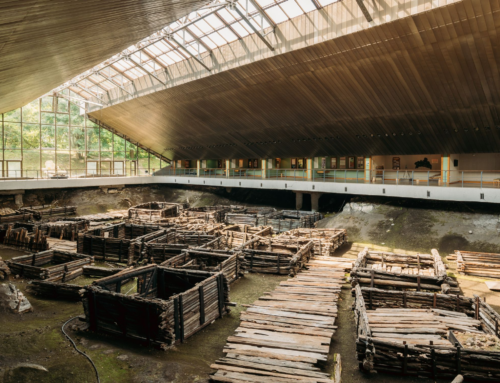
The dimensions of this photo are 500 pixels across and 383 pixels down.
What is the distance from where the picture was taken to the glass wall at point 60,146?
38594 millimetres

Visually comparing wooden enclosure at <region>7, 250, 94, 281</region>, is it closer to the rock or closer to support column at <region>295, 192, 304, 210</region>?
the rock

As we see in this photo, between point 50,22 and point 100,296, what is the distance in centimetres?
693

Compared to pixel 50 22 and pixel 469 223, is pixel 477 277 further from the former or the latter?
pixel 50 22

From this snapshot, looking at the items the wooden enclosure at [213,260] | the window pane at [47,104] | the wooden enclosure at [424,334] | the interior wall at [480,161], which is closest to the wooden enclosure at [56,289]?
the wooden enclosure at [213,260]

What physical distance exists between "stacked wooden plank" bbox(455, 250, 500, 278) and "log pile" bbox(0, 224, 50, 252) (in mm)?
21072

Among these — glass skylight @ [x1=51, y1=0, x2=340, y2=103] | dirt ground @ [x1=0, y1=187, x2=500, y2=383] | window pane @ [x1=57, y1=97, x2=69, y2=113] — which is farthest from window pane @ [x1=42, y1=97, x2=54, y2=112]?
dirt ground @ [x1=0, y1=187, x2=500, y2=383]

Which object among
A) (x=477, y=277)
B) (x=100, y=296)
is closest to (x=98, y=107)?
(x=100, y=296)

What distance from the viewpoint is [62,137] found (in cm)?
4206

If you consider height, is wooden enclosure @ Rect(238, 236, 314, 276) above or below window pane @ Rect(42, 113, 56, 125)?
below

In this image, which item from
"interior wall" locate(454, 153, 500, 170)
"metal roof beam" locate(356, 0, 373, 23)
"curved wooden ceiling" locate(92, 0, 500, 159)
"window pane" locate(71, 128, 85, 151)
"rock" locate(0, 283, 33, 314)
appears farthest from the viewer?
"window pane" locate(71, 128, 85, 151)

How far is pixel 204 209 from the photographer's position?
1271 inches

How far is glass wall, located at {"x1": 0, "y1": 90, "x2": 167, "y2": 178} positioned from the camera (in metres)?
38.6

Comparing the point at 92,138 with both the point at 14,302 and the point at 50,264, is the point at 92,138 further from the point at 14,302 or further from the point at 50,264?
the point at 14,302

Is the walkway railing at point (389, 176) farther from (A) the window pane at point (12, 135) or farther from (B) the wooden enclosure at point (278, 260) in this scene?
(A) the window pane at point (12, 135)
